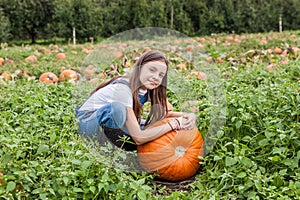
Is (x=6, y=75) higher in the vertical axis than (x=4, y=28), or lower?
lower

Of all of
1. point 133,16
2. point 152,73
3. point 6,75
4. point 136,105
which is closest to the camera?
point 152,73

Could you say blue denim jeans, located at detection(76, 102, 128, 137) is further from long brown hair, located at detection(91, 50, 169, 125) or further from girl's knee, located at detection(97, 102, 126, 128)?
long brown hair, located at detection(91, 50, 169, 125)

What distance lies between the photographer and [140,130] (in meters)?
2.97

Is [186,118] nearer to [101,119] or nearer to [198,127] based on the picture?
[198,127]

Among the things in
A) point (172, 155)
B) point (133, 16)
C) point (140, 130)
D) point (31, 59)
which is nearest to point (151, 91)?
point (140, 130)

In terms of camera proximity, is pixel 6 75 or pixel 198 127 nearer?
pixel 198 127

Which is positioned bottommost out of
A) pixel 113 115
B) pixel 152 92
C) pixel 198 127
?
pixel 198 127

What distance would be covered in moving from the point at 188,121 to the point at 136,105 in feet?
1.09

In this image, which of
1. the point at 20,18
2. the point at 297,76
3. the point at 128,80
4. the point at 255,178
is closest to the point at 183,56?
the point at 128,80

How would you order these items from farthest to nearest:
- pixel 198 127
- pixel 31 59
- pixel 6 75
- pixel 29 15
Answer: pixel 29 15, pixel 31 59, pixel 6 75, pixel 198 127

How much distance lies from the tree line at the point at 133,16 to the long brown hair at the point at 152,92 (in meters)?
8.64

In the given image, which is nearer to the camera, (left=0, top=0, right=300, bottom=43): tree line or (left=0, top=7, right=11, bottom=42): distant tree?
(left=0, top=0, right=300, bottom=43): tree line

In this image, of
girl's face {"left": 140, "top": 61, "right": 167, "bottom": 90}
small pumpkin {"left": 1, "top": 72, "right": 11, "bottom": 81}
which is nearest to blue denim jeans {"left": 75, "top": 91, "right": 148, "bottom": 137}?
girl's face {"left": 140, "top": 61, "right": 167, "bottom": 90}

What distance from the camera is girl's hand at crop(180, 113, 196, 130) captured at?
3.08 m
